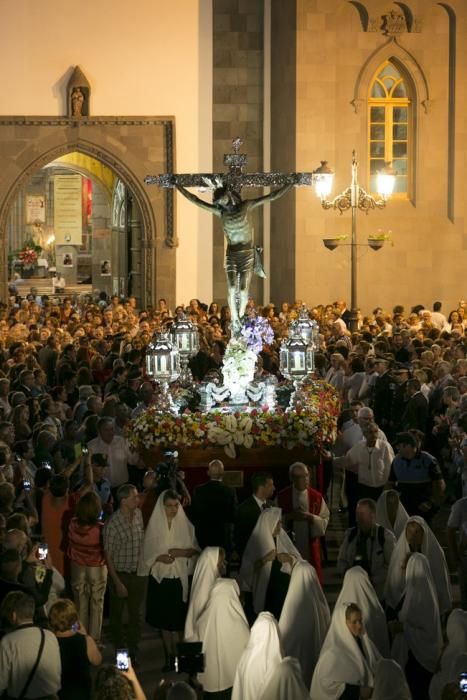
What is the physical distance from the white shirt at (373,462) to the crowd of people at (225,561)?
0.01 m

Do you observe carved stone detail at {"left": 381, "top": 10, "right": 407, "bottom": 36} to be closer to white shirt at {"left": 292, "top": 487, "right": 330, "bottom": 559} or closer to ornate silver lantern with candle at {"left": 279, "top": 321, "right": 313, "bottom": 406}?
ornate silver lantern with candle at {"left": 279, "top": 321, "right": 313, "bottom": 406}

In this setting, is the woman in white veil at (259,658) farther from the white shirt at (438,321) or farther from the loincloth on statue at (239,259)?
the white shirt at (438,321)

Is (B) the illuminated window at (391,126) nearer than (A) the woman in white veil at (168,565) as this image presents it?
No

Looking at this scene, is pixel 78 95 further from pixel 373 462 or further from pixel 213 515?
pixel 213 515

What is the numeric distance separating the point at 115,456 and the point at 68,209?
35940mm

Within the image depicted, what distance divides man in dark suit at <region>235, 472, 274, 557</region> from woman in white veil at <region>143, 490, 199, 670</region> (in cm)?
59

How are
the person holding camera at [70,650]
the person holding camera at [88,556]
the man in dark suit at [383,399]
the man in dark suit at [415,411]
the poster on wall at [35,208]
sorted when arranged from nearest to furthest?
the person holding camera at [70,650], the person holding camera at [88,556], the man in dark suit at [415,411], the man in dark suit at [383,399], the poster on wall at [35,208]

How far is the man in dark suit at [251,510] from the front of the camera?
12539 mm

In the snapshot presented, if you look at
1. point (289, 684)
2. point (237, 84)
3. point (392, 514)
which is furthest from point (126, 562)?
point (237, 84)

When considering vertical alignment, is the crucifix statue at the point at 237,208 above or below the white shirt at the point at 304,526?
above

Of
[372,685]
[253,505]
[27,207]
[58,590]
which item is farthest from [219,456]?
[27,207]

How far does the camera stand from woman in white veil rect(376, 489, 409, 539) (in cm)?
1246

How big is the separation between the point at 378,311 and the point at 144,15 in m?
8.81

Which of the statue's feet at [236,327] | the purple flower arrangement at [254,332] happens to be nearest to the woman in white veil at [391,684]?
the purple flower arrangement at [254,332]
